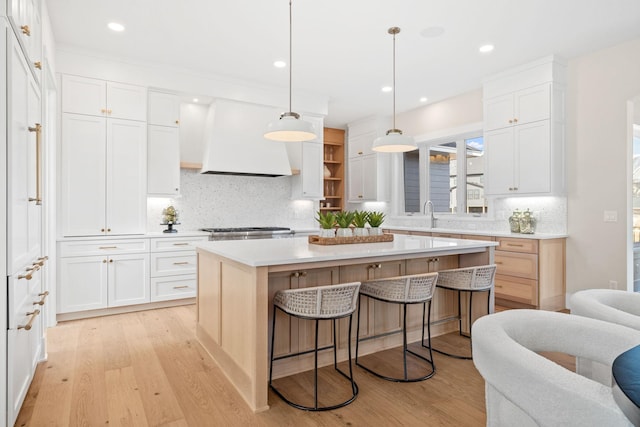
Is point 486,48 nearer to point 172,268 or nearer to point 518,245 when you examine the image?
point 518,245

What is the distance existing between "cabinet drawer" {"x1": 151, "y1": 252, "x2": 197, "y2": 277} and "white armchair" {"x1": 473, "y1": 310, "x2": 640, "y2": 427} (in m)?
3.87

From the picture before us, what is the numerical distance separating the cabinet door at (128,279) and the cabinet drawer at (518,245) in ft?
13.3

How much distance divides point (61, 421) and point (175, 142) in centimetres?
329

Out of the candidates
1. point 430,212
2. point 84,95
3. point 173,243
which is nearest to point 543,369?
point 173,243

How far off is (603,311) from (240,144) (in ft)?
14.1

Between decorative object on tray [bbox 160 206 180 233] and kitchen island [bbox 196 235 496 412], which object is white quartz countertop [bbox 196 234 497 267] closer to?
kitchen island [bbox 196 235 496 412]

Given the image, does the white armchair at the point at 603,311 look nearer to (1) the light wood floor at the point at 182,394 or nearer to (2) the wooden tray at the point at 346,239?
(1) the light wood floor at the point at 182,394

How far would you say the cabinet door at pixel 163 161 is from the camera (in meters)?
4.52

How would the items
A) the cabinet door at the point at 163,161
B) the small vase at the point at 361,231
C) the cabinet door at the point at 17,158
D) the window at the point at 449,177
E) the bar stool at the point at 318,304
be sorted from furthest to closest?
the window at the point at 449,177 < the cabinet door at the point at 163,161 < the small vase at the point at 361,231 < the bar stool at the point at 318,304 < the cabinet door at the point at 17,158

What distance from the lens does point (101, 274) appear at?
4105mm

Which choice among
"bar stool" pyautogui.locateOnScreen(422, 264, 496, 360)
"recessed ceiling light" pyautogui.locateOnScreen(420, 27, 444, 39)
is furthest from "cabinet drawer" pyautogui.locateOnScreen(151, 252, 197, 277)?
"recessed ceiling light" pyautogui.locateOnScreen(420, 27, 444, 39)

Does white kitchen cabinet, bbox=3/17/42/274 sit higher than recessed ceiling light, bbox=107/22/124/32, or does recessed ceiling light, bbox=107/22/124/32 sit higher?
recessed ceiling light, bbox=107/22/124/32

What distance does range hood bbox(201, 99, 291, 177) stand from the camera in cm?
490

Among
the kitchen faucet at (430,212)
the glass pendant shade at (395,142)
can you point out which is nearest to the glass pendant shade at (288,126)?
the glass pendant shade at (395,142)
